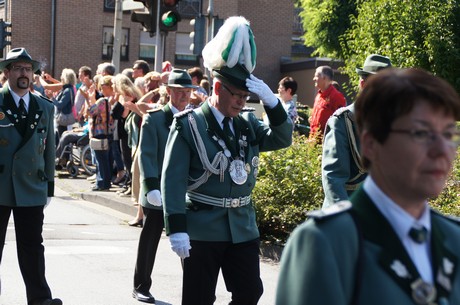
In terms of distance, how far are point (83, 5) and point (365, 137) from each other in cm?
3815

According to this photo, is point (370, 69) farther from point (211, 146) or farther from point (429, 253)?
point (429, 253)

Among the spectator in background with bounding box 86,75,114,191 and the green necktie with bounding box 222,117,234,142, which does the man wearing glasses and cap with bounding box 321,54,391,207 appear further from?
the spectator in background with bounding box 86,75,114,191

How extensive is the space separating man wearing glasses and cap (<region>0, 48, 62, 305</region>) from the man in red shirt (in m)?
5.59

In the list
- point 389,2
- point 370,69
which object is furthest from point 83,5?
point 370,69

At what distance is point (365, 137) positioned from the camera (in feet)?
8.57

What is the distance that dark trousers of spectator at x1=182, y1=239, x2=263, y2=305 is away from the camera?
530 centimetres

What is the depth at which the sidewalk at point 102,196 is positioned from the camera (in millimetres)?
9852

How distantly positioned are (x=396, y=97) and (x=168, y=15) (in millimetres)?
12128

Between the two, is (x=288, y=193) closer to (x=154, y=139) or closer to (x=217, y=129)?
(x=154, y=139)

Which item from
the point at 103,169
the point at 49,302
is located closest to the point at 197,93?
the point at 103,169

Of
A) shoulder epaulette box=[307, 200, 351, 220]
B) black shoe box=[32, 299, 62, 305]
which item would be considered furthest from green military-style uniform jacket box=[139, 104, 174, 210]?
shoulder epaulette box=[307, 200, 351, 220]

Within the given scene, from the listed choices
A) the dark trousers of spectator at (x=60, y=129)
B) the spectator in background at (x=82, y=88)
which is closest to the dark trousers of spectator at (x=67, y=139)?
the spectator in background at (x=82, y=88)

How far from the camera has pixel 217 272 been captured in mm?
5371

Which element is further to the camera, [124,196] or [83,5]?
[83,5]
